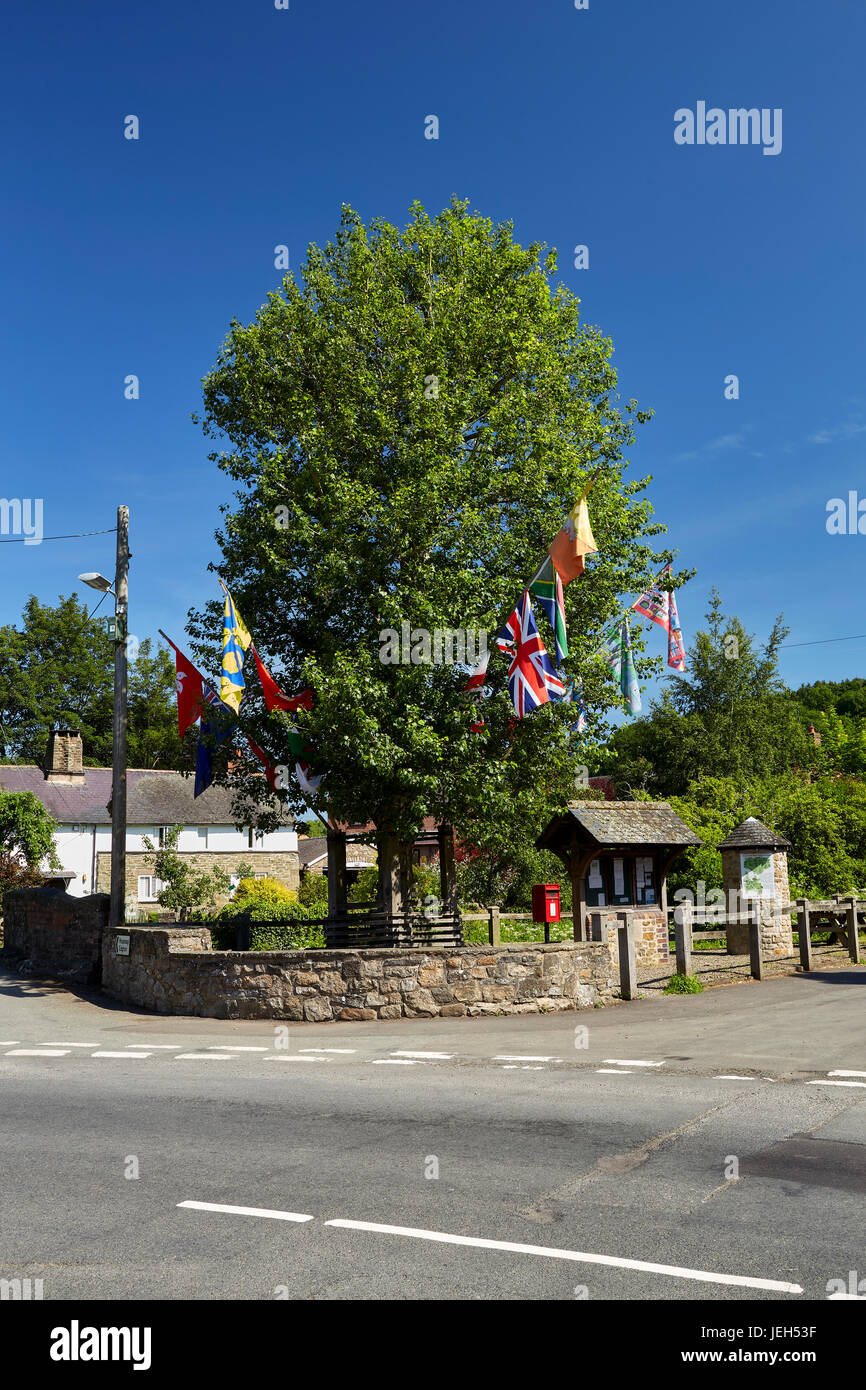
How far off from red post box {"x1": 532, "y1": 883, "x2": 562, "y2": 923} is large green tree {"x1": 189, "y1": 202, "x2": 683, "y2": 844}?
1.15 metres

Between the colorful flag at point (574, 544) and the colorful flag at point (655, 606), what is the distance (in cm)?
390

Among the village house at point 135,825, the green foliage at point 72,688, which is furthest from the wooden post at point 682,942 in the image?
the green foliage at point 72,688

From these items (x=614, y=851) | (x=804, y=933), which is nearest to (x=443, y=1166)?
(x=804, y=933)

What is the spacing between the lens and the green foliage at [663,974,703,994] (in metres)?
17.0

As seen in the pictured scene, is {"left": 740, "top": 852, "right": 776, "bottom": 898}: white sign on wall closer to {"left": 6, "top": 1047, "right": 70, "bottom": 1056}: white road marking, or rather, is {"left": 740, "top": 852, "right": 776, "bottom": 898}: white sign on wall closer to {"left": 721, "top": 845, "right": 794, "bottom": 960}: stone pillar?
{"left": 721, "top": 845, "right": 794, "bottom": 960}: stone pillar

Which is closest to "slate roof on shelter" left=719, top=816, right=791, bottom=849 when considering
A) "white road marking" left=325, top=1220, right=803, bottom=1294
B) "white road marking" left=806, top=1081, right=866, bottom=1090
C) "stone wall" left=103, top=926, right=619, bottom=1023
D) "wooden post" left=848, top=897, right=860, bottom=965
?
"wooden post" left=848, top=897, right=860, bottom=965

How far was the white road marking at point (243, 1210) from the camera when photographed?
19.2 feet

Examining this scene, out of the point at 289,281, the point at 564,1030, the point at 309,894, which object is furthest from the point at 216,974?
Answer: the point at 309,894

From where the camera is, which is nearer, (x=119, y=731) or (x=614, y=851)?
(x=119, y=731)

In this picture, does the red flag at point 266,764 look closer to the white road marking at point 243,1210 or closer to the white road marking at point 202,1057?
the white road marking at point 202,1057

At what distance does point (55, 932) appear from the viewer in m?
22.0

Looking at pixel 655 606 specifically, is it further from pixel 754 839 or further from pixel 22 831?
pixel 22 831

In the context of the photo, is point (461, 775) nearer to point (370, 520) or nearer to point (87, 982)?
point (370, 520)

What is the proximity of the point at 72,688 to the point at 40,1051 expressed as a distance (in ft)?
211
